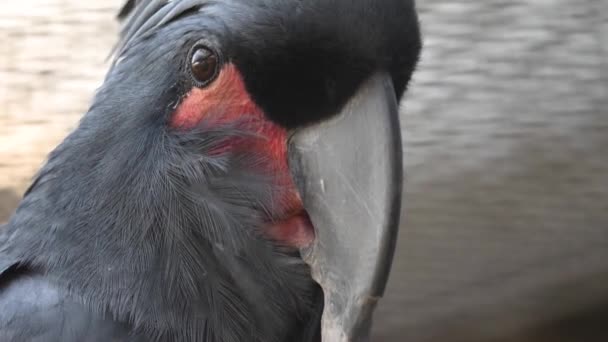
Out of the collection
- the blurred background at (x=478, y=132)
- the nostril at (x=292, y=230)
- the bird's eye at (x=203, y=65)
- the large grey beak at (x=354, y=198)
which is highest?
the bird's eye at (x=203, y=65)

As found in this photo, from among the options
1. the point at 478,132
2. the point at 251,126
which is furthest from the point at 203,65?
the point at 478,132

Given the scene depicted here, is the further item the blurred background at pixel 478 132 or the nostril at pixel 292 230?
the blurred background at pixel 478 132

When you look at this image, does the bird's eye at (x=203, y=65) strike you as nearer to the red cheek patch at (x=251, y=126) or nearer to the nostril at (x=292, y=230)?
the red cheek patch at (x=251, y=126)

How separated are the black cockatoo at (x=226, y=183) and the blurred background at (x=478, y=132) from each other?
0.90ft

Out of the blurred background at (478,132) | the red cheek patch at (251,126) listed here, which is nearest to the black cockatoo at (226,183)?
the red cheek patch at (251,126)

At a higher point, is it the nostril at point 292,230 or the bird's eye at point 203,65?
the bird's eye at point 203,65

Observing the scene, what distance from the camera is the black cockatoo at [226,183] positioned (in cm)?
73

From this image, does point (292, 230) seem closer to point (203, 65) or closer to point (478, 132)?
point (203, 65)

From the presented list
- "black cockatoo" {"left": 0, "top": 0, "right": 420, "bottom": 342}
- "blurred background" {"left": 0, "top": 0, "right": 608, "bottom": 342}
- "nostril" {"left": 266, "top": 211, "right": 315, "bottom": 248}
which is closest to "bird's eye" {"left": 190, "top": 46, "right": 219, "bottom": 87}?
"black cockatoo" {"left": 0, "top": 0, "right": 420, "bottom": 342}

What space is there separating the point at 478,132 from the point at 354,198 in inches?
15.0

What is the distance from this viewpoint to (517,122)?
1.06 meters

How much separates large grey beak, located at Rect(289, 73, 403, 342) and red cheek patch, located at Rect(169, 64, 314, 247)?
0.05 ft

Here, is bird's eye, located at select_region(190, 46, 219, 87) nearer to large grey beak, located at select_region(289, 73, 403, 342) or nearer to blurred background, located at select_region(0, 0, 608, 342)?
large grey beak, located at select_region(289, 73, 403, 342)

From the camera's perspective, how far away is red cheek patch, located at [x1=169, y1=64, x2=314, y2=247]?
30.1 inches
